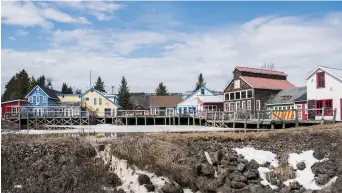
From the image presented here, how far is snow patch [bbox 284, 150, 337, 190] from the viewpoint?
13.4 metres

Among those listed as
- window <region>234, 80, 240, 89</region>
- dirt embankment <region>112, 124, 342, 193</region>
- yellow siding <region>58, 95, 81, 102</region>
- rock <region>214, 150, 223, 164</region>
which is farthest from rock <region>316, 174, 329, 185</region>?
yellow siding <region>58, 95, 81, 102</region>

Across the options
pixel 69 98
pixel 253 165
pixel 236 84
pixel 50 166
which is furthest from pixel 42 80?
pixel 253 165

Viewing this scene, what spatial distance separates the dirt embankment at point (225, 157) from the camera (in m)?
12.8

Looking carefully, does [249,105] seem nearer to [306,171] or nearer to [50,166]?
[306,171]

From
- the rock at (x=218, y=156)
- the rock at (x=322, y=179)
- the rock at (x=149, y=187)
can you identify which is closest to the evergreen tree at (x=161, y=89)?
the rock at (x=218, y=156)

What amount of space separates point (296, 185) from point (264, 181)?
45.8 inches

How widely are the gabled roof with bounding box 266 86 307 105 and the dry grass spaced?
2551 cm

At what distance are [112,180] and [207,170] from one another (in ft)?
11.9

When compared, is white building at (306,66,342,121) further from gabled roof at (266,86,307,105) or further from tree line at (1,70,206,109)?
tree line at (1,70,206,109)

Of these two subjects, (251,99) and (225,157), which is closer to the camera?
(225,157)

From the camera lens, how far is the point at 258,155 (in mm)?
15219

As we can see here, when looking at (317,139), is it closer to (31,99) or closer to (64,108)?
(64,108)

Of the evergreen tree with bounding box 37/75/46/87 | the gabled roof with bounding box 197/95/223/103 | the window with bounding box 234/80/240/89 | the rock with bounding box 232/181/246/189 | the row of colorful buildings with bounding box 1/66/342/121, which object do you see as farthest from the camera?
the evergreen tree with bounding box 37/75/46/87

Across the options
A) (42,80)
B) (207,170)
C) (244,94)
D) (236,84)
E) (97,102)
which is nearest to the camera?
(207,170)
